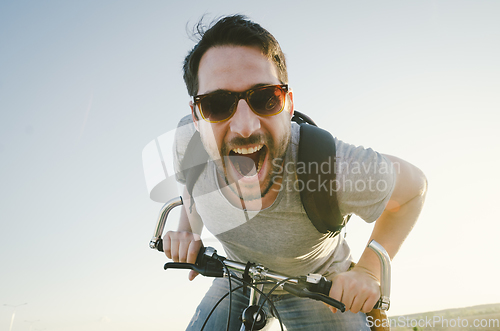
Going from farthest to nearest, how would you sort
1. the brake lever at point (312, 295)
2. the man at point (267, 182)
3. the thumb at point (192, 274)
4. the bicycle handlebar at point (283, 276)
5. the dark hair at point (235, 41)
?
the dark hair at point (235, 41) → the man at point (267, 182) → the thumb at point (192, 274) → the bicycle handlebar at point (283, 276) → the brake lever at point (312, 295)

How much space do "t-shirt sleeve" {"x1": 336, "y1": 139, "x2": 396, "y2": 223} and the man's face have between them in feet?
1.74

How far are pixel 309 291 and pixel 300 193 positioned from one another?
31.4 inches

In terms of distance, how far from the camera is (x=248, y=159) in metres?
2.70

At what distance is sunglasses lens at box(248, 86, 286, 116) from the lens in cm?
249

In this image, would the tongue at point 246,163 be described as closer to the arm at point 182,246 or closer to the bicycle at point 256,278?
the bicycle at point 256,278

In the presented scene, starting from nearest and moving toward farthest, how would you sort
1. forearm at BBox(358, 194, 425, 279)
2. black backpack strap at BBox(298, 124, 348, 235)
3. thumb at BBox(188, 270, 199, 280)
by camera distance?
thumb at BBox(188, 270, 199, 280) < black backpack strap at BBox(298, 124, 348, 235) < forearm at BBox(358, 194, 425, 279)

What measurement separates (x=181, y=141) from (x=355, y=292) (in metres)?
2.13

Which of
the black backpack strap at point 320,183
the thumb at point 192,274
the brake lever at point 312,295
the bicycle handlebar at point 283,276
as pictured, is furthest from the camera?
the black backpack strap at point 320,183

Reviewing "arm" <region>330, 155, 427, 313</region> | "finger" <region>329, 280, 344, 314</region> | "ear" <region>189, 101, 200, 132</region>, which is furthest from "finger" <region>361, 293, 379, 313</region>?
"ear" <region>189, 101, 200, 132</region>

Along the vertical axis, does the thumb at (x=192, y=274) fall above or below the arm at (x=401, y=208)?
below

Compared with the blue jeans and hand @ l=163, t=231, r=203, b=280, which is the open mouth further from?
the blue jeans

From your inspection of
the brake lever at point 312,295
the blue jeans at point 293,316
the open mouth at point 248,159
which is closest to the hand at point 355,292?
the brake lever at point 312,295

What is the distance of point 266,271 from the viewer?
1899 mm

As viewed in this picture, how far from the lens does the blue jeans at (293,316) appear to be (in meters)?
→ 2.48
